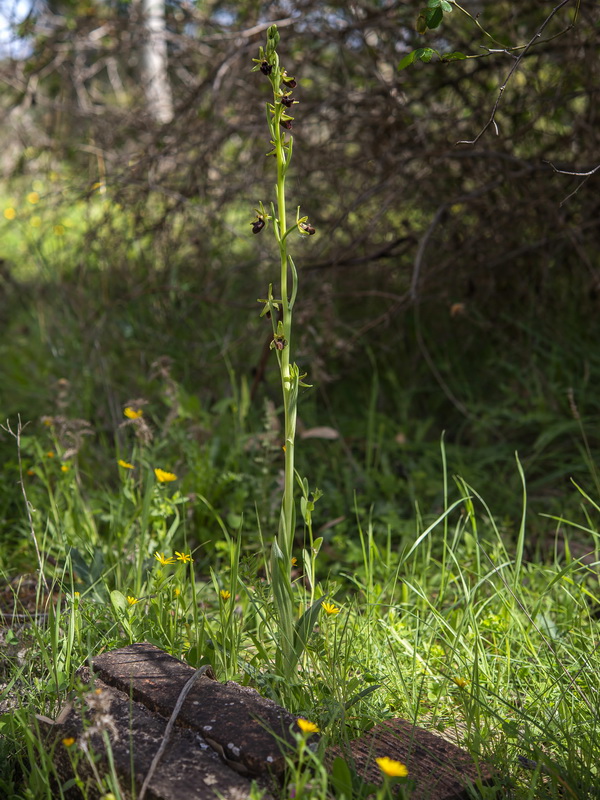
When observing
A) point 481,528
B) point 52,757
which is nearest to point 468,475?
point 481,528

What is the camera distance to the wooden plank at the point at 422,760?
51.0 inches

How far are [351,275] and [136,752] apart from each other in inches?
107

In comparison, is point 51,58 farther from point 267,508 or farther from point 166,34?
point 267,508

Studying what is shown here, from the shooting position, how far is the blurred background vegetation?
2730mm

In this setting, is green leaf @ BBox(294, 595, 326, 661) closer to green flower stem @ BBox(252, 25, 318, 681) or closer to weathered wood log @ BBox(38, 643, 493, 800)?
green flower stem @ BBox(252, 25, 318, 681)

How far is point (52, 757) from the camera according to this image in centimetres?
134

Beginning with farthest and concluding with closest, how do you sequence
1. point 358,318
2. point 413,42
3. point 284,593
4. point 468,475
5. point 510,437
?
point 358,318
point 413,42
point 510,437
point 468,475
point 284,593

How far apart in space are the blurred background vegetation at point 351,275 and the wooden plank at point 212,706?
0.94m

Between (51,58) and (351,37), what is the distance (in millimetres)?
1527

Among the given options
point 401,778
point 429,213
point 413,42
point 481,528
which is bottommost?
point 481,528

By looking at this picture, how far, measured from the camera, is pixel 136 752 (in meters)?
1.25

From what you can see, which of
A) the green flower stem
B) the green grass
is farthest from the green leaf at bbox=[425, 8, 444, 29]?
the green grass

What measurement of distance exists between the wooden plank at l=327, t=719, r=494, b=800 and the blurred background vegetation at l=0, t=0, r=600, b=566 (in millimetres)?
1003

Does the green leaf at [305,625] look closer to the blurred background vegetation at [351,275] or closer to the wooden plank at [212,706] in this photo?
the wooden plank at [212,706]
